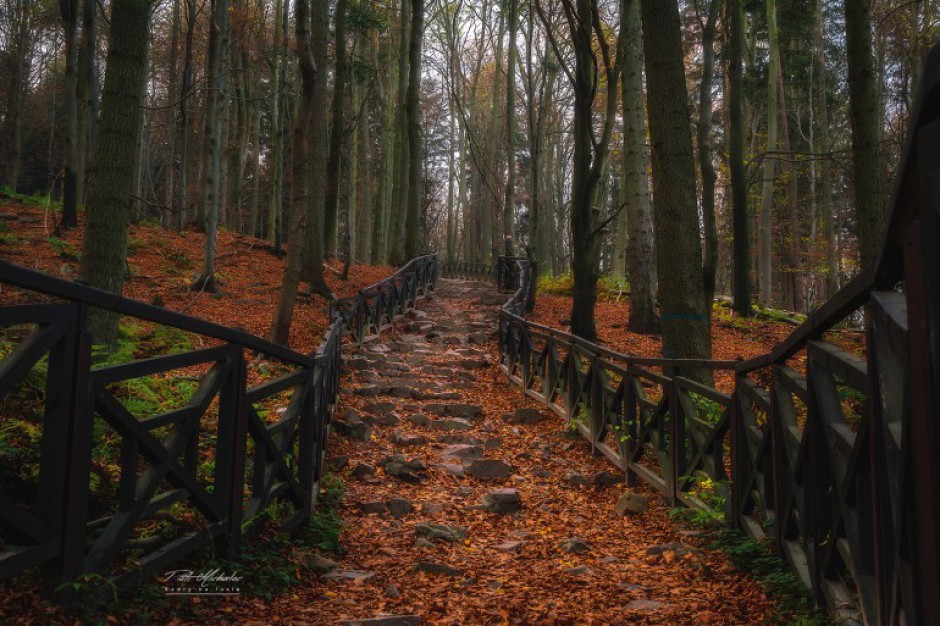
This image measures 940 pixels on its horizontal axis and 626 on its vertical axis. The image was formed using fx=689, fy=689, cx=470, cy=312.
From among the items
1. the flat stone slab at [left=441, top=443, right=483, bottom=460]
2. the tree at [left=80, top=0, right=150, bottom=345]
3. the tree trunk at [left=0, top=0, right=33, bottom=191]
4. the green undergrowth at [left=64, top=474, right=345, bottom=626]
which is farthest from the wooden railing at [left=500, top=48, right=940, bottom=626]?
the tree trunk at [left=0, top=0, right=33, bottom=191]

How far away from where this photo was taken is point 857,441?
254 centimetres

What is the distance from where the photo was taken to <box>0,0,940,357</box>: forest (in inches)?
284

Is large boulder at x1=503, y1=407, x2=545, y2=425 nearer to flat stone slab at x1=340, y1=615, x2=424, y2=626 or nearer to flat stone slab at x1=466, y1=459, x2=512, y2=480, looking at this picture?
flat stone slab at x1=466, y1=459, x2=512, y2=480

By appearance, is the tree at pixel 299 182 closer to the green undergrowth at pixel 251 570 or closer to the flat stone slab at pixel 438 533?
the green undergrowth at pixel 251 570

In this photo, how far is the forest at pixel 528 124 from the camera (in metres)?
7.22

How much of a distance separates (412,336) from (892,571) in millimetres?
12458

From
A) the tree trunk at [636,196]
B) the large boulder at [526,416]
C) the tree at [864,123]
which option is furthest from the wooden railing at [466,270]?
the tree at [864,123]

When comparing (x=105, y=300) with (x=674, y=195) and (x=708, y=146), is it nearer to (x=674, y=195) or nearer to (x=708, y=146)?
(x=674, y=195)

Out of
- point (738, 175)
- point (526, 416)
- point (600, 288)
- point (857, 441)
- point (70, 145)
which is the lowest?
point (526, 416)

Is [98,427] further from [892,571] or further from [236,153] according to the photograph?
[236,153]

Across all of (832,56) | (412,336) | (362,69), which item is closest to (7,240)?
(412,336)

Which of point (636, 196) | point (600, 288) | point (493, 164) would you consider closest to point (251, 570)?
point (636, 196)

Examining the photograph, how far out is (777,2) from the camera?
20359 mm

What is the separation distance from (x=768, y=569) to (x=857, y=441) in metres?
1.79
